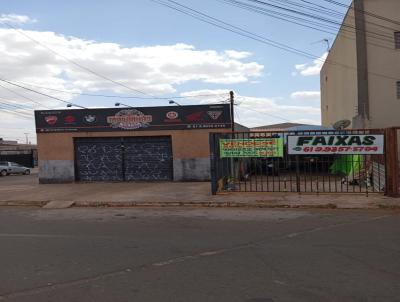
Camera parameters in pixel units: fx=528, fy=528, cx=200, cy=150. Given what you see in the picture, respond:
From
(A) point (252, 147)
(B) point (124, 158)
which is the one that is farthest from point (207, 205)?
(B) point (124, 158)

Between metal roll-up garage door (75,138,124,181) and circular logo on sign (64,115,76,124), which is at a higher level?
circular logo on sign (64,115,76,124)

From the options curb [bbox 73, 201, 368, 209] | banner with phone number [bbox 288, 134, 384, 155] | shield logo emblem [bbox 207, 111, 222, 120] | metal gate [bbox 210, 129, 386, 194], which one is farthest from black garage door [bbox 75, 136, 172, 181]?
banner with phone number [bbox 288, 134, 384, 155]

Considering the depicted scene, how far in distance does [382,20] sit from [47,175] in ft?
62.9

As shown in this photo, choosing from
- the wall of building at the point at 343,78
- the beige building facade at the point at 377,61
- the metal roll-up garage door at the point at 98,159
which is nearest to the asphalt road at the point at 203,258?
the metal roll-up garage door at the point at 98,159

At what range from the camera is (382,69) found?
28.3 meters

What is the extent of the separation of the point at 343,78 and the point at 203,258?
93.4 ft

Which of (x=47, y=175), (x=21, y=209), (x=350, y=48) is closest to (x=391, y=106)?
(x=350, y=48)

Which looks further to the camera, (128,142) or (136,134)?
(128,142)

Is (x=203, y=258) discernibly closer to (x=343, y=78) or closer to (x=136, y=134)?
(x=136, y=134)

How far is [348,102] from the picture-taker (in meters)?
32.8

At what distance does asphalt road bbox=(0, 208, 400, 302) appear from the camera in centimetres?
606

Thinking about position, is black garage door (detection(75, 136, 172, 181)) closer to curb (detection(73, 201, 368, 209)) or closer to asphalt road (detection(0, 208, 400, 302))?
curb (detection(73, 201, 368, 209))

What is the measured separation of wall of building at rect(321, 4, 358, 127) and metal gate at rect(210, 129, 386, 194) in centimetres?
1193

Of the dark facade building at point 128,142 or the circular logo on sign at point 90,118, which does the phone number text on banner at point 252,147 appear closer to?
the dark facade building at point 128,142
